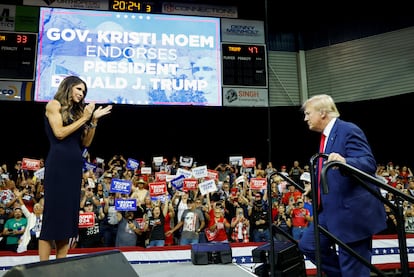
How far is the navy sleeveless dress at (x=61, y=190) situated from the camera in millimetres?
1780

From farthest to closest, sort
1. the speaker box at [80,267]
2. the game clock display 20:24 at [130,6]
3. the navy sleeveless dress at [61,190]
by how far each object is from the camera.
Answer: the game clock display 20:24 at [130,6] < the navy sleeveless dress at [61,190] < the speaker box at [80,267]

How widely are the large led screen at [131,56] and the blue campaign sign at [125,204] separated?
12.4 ft

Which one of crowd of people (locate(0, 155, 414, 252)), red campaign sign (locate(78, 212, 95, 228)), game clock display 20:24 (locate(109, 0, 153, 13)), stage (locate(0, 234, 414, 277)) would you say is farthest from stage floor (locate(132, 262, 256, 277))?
game clock display 20:24 (locate(109, 0, 153, 13))

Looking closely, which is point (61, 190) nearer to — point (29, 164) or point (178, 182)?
point (178, 182)

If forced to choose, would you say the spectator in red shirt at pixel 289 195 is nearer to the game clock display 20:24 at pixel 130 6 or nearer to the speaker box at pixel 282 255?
the speaker box at pixel 282 255

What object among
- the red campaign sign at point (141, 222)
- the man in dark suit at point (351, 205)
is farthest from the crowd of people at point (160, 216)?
the man in dark suit at point (351, 205)

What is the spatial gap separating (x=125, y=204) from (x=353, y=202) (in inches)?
180

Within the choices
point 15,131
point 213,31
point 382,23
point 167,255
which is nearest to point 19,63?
point 15,131

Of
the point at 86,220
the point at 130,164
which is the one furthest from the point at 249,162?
the point at 86,220

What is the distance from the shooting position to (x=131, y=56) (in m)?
9.27

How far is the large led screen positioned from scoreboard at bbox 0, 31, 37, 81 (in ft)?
0.67

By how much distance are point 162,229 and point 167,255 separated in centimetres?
212

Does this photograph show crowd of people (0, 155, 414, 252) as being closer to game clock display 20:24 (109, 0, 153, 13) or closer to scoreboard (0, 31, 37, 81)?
scoreboard (0, 31, 37, 81)

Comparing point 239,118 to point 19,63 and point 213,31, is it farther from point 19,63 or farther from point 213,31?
point 19,63
